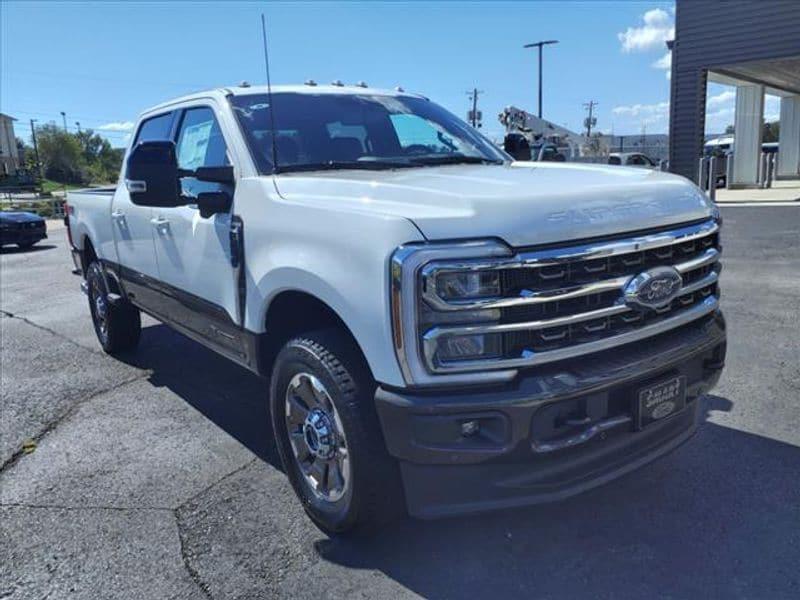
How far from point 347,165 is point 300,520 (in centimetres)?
189

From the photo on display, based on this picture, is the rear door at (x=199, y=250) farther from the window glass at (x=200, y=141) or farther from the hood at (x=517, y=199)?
the hood at (x=517, y=199)

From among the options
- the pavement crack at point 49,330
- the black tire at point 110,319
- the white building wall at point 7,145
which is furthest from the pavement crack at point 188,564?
the white building wall at point 7,145

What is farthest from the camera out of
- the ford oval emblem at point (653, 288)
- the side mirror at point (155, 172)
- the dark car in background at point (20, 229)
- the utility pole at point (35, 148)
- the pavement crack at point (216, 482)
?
the utility pole at point (35, 148)

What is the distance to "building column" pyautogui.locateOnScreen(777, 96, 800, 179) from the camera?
31.3m

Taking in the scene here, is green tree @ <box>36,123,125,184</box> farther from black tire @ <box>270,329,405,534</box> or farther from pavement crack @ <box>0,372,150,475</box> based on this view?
black tire @ <box>270,329,405,534</box>

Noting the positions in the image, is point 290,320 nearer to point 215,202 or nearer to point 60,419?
point 215,202

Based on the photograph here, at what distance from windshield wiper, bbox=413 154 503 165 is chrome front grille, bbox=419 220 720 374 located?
1449 millimetres

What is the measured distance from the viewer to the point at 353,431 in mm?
2766

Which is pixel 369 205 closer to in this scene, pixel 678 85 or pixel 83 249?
pixel 83 249

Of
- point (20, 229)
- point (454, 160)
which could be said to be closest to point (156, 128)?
point (454, 160)

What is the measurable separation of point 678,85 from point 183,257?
1847 centimetres

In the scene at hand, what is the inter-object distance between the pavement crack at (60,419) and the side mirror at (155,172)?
6.31ft

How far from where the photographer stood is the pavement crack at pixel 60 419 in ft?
13.7

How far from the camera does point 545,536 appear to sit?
308 cm
